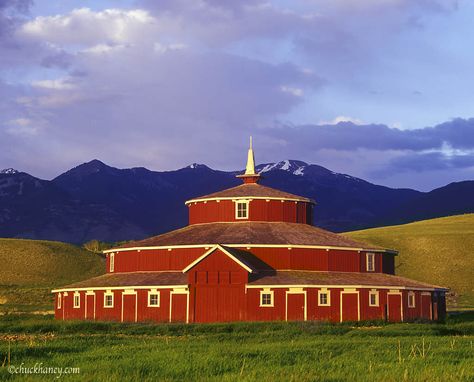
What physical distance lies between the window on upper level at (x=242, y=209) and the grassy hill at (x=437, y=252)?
3687 centimetres

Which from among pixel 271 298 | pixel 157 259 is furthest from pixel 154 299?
pixel 271 298

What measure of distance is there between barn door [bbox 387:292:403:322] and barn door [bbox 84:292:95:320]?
21641 mm

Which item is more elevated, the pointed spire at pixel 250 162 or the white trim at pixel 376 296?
the pointed spire at pixel 250 162

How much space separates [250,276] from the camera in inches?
2514

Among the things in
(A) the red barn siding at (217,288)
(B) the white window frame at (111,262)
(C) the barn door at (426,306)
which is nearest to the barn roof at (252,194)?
(B) the white window frame at (111,262)

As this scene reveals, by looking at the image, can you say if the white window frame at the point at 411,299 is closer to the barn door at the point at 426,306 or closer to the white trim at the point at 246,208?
the barn door at the point at 426,306

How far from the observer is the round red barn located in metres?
63.1

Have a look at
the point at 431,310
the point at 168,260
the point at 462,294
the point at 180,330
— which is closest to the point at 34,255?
the point at 462,294

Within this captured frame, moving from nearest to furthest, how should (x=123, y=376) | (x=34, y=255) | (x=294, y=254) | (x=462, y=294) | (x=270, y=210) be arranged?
1. (x=123, y=376)
2. (x=294, y=254)
3. (x=270, y=210)
4. (x=462, y=294)
5. (x=34, y=255)

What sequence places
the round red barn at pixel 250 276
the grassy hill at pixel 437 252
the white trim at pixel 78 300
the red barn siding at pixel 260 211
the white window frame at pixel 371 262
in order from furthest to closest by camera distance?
the grassy hill at pixel 437 252
the red barn siding at pixel 260 211
the white window frame at pixel 371 262
the white trim at pixel 78 300
the round red barn at pixel 250 276

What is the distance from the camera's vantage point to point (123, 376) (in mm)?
25406

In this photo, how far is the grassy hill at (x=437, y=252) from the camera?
118312 millimetres

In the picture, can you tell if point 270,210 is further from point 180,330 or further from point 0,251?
point 0,251

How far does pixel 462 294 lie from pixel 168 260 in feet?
171
